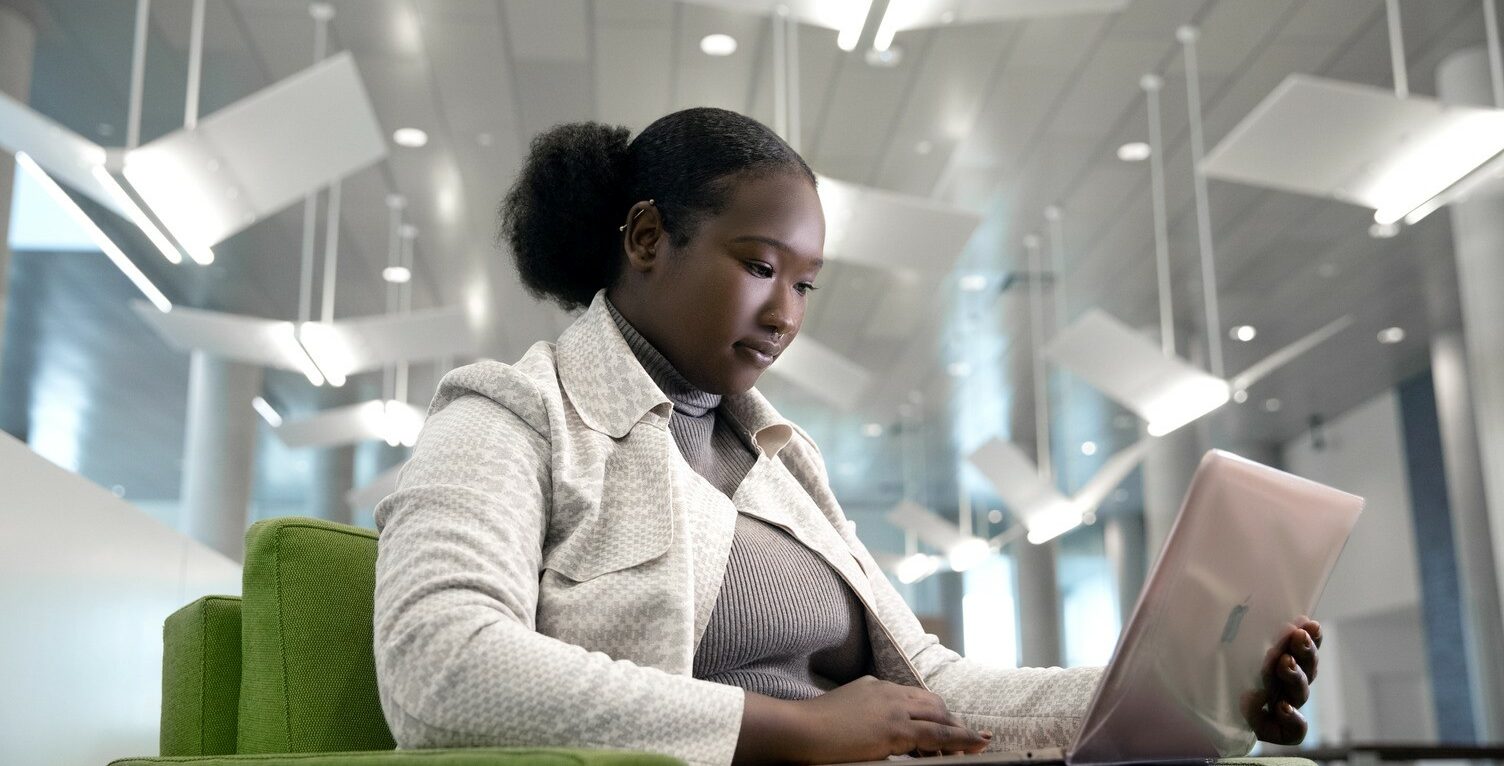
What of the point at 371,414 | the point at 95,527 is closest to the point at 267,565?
the point at 95,527

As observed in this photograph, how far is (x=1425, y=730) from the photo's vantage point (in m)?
13.2

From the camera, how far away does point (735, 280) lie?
1301 mm

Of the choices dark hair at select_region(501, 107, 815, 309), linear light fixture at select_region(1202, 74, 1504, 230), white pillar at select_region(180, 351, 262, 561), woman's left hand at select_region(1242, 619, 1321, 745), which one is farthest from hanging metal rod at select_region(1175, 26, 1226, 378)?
white pillar at select_region(180, 351, 262, 561)

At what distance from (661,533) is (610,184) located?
0.45 meters

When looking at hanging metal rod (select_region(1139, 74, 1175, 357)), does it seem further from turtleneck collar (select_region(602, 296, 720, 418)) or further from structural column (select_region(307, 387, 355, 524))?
structural column (select_region(307, 387, 355, 524))

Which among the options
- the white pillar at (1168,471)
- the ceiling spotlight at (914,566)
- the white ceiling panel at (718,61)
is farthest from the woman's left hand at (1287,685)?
the ceiling spotlight at (914,566)

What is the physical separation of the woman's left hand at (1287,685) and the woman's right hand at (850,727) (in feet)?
0.82

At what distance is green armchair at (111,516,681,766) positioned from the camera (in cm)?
124

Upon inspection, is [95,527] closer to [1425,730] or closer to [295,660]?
[295,660]

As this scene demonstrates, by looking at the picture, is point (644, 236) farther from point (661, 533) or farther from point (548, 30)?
point (548, 30)

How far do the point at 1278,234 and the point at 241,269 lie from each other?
6.77m

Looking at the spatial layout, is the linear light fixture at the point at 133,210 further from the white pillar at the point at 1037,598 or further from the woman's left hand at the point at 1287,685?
the white pillar at the point at 1037,598

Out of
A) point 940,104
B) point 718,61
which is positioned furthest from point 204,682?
point 940,104

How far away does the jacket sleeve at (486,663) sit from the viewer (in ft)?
3.02
